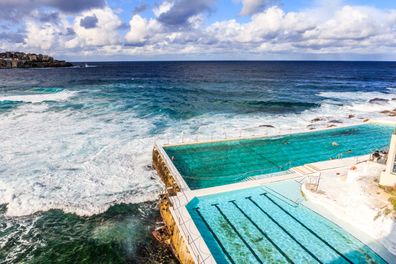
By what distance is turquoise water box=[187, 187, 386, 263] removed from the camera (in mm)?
8156

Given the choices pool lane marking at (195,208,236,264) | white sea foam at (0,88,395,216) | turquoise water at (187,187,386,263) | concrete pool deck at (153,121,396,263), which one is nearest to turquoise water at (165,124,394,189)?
concrete pool deck at (153,121,396,263)

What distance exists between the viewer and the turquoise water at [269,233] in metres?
8.16

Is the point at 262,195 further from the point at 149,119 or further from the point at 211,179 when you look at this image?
the point at 149,119

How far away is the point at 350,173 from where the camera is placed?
1112 cm

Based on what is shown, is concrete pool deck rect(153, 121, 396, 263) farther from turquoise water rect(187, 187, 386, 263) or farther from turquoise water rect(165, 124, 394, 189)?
turquoise water rect(165, 124, 394, 189)

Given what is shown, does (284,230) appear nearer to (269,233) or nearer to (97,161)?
(269,233)

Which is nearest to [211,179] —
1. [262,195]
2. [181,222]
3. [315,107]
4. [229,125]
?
[262,195]

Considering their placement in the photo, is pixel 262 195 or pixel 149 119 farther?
pixel 149 119

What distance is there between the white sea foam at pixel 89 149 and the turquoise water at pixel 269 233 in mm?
4348

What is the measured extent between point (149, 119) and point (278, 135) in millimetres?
13107

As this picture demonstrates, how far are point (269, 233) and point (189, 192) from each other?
3.63 metres

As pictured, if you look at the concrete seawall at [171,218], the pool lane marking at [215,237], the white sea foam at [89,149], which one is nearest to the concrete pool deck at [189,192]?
the concrete seawall at [171,218]

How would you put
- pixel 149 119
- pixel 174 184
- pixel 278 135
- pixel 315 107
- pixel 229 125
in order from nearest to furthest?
pixel 174 184, pixel 278 135, pixel 229 125, pixel 149 119, pixel 315 107

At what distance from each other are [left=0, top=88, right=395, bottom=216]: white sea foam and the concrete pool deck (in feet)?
4.27
